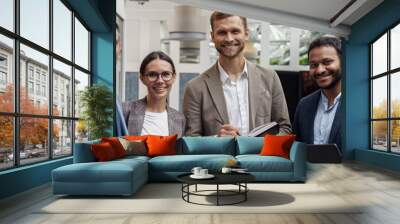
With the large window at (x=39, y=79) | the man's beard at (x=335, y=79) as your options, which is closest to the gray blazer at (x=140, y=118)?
the large window at (x=39, y=79)

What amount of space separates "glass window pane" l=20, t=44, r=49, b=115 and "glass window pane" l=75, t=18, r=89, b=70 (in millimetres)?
1549

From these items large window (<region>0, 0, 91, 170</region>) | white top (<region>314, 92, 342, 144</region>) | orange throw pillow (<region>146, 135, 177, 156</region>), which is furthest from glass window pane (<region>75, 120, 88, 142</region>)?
white top (<region>314, 92, 342, 144</region>)

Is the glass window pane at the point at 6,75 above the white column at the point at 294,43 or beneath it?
beneath

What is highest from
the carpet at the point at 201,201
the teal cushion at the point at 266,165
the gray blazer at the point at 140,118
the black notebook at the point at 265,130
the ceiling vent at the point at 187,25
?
the ceiling vent at the point at 187,25

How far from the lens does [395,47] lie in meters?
8.26

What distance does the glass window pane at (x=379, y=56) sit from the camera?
28.8ft

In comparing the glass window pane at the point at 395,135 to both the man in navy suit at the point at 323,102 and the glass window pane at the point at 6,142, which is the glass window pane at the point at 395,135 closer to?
the man in navy suit at the point at 323,102

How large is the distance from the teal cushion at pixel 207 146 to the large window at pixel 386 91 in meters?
3.58

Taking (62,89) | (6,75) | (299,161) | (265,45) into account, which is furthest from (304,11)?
(6,75)

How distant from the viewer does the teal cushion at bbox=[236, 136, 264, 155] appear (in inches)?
269

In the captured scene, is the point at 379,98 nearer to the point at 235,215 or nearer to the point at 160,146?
the point at 160,146

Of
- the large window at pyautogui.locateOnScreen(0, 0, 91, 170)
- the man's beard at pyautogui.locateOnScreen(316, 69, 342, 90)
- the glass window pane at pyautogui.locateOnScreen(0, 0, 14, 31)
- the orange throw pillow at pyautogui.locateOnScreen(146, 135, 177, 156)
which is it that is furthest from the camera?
the man's beard at pyautogui.locateOnScreen(316, 69, 342, 90)

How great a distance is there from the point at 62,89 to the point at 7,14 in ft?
7.00

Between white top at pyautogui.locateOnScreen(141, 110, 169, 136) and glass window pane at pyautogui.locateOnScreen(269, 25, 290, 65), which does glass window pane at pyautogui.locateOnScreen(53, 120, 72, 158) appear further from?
glass window pane at pyautogui.locateOnScreen(269, 25, 290, 65)
